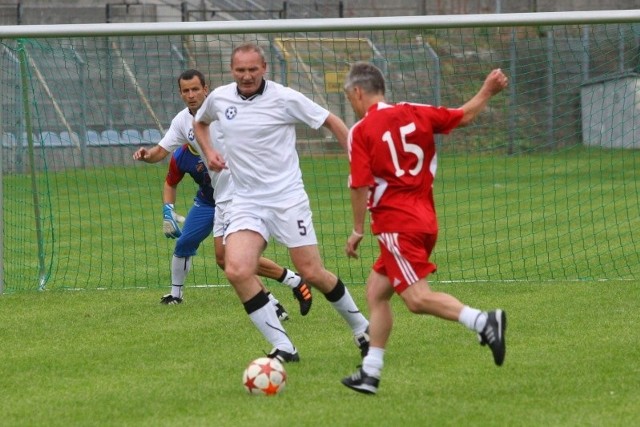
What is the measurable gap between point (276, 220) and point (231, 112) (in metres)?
0.75

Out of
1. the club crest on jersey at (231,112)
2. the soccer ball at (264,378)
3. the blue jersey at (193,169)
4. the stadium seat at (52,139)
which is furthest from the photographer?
the stadium seat at (52,139)

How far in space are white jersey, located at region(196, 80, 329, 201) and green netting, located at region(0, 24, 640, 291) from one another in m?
4.33

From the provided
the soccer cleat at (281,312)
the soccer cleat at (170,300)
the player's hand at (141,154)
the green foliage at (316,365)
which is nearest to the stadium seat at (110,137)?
the green foliage at (316,365)

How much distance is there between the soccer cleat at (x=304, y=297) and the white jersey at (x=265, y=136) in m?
1.69

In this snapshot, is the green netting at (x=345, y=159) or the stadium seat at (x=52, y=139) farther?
the stadium seat at (x=52, y=139)

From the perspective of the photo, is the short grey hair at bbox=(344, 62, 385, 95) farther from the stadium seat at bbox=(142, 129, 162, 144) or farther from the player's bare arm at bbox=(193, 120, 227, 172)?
the stadium seat at bbox=(142, 129, 162, 144)

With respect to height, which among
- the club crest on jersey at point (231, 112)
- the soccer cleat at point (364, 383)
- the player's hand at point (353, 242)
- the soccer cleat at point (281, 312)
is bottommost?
the soccer cleat at point (281, 312)

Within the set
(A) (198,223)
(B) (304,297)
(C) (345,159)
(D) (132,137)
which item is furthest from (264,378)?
(D) (132,137)

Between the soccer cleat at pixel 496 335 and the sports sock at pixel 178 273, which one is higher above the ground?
the soccer cleat at pixel 496 335

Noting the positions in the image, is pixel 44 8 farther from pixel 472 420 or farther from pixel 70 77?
pixel 472 420

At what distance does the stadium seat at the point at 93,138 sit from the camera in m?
18.0

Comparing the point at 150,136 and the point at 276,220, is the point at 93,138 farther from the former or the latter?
the point at 276,220

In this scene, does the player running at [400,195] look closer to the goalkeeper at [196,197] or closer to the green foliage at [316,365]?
the green foliage at [316,365]

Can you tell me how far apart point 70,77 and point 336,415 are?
1608cm
